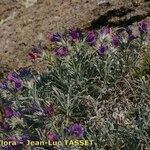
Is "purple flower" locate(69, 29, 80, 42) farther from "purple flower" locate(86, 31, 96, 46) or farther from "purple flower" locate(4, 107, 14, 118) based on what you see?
"purple flower" locate(4, 107, 14, 118)

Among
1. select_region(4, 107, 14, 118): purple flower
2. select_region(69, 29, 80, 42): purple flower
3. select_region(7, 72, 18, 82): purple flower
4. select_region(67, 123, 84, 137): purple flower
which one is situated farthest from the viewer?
select_region(69, 29, 80, 42): purple flower

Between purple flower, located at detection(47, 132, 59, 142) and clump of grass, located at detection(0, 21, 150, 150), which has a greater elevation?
clump of grass, located at detection(0, 21, 150, 150)

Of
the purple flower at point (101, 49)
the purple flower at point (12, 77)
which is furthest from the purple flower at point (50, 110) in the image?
the purple flower at point (101, 49)

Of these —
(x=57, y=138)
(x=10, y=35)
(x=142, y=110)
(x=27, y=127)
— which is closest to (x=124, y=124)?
(x=142, y=110)

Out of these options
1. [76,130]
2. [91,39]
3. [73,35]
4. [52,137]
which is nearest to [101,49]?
[91,39]

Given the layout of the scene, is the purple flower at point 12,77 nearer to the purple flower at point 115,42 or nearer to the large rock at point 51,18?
the purple flower at point 115,42

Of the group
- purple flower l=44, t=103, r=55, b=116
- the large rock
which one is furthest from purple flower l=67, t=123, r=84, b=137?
the large rock
